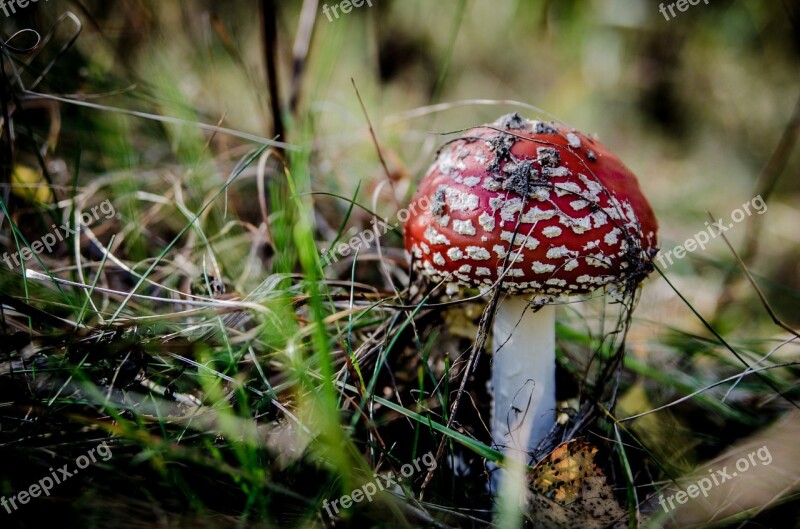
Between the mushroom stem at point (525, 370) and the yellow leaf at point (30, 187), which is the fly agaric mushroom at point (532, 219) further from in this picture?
the yellow leaf at point (30, 187)

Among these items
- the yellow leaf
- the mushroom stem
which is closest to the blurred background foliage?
the yellow leaf

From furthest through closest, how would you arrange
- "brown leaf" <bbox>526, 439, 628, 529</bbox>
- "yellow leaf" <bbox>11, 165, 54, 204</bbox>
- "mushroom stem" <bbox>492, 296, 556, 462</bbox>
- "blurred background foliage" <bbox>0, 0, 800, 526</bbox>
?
1. "blurred background foliage" <bbox>0, 0, 800, 526</bbox>
2. "yellow leaf" <bbox>11, 165, 54, 204</bbox>
3. "mushroom stem" <bbox>492, 296, 556, 462</bbox>
4. "brown leaf" <bbox>526, 439, 628, 529</bbox>

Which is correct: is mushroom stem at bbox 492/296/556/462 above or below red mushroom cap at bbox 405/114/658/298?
below

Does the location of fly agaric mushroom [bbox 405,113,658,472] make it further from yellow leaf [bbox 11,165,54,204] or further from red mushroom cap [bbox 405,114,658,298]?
yellow leaf [bbox 11,165,54,204]

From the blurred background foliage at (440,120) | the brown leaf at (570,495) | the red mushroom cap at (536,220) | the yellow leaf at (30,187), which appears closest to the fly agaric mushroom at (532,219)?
the red mushroom cap at (536,220)

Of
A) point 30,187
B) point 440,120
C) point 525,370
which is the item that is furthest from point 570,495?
point 440,120

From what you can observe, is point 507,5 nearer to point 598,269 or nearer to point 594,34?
point 594,34

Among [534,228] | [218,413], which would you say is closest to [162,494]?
[218,413]
